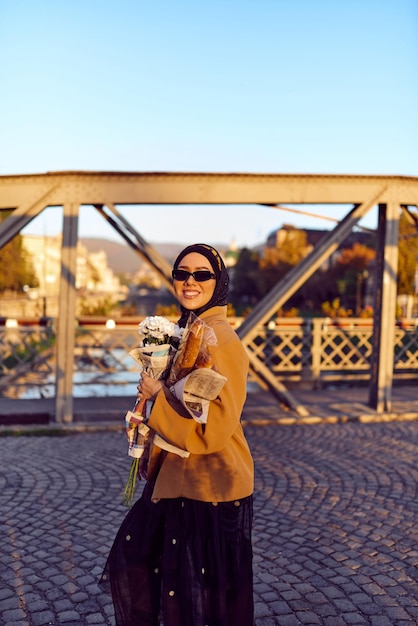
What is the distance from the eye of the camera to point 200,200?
24.8ft

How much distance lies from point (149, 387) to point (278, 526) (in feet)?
9.31

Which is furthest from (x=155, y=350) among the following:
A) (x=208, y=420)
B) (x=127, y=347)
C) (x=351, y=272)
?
(x=351, y=272)

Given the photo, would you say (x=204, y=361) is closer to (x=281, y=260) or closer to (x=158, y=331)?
(x=158, y=331)

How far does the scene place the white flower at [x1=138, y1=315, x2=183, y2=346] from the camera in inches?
85.9

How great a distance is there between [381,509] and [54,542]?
2818 mm

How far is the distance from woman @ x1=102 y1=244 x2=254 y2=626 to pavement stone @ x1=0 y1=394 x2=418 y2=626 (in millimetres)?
950

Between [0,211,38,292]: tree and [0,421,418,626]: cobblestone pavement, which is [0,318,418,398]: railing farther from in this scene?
[0,211,38,292]: tree

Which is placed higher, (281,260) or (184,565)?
(281,260)

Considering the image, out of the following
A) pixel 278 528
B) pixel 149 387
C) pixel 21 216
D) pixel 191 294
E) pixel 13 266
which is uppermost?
pixel 13 266

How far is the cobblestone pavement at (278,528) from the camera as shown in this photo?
321 cm

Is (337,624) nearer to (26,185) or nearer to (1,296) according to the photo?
(26,185)

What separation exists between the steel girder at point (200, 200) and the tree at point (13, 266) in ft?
154

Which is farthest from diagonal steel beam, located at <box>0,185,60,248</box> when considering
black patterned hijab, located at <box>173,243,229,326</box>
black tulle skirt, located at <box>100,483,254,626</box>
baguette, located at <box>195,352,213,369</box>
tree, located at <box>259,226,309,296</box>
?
tree, located at <box>259,226,309,296</box>

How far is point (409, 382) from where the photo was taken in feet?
40.1
